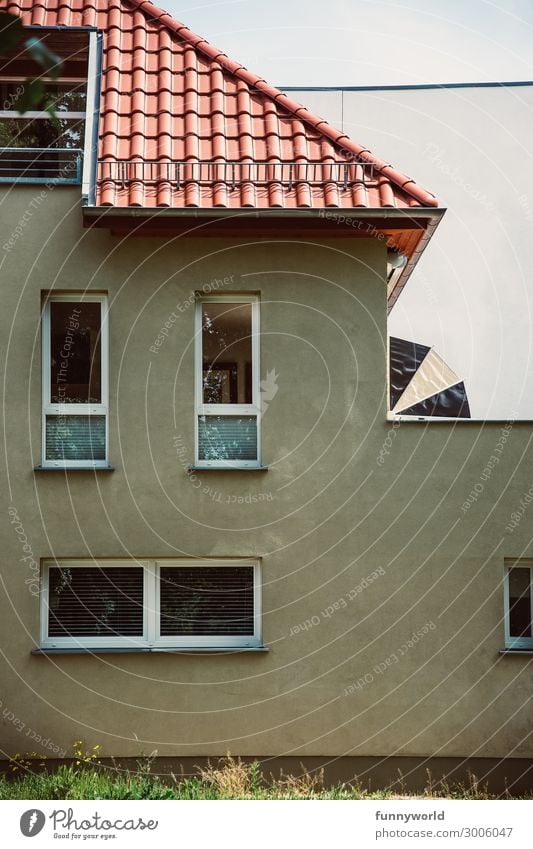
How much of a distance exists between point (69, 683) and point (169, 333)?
134 inches

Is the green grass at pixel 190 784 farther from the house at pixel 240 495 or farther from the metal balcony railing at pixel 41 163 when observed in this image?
the metal balcony railing at pixel 41 163

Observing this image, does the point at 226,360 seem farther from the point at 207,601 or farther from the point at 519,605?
the point at 519,605

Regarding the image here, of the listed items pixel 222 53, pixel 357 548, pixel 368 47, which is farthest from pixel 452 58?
pixel 357 548

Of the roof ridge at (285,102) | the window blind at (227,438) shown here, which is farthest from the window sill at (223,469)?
the roof ridge at (285,102)

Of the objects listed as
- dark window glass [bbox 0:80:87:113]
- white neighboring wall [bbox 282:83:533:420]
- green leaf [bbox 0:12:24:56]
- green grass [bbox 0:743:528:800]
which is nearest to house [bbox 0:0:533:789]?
green grass [bbox 0:743:528:800]

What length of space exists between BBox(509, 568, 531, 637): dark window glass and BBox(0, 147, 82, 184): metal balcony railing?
225 inches

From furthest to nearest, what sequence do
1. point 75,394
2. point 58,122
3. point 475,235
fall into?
point 475,235 → point 58,122 → point 75,394

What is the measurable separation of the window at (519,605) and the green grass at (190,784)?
54.4 inches

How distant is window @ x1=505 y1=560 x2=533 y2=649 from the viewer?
9.73 meters

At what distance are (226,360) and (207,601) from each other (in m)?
2.33

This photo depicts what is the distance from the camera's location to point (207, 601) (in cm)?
970

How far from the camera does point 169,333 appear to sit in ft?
32.0

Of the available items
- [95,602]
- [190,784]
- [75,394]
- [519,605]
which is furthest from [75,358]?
[519,605]

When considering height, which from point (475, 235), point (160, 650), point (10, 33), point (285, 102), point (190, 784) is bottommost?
point (190, 784)
